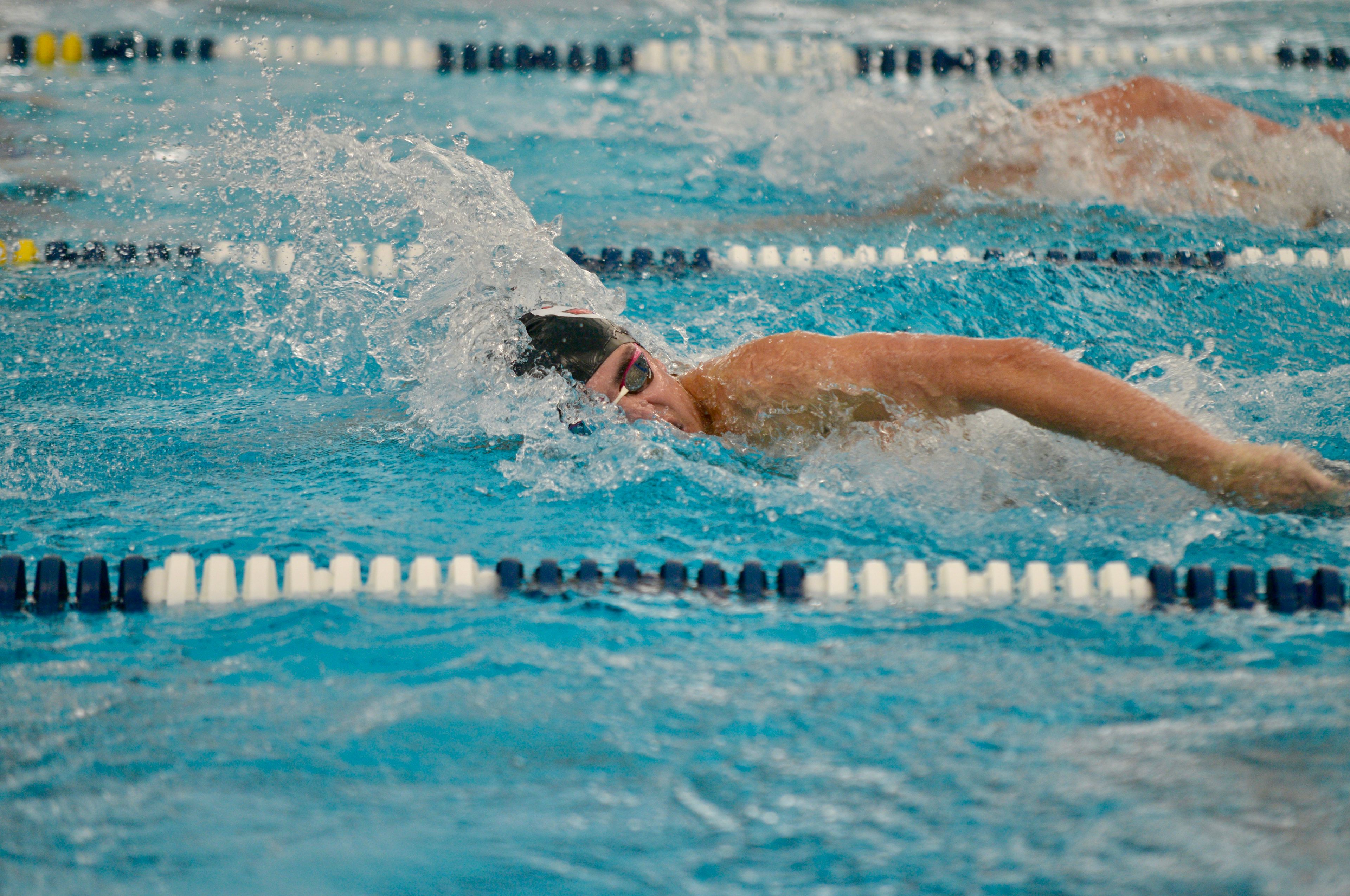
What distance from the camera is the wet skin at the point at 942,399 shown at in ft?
7.27

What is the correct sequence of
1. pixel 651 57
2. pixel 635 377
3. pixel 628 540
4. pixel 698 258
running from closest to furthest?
1. pixel 628 540
2. pixel 635 377
3. pixel 698 258
4. pixel 651 57

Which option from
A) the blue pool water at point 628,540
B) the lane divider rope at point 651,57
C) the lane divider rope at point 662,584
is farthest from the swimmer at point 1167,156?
the lane divider rope at point 662,584

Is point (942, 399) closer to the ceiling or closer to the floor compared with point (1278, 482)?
closer to the ceiling

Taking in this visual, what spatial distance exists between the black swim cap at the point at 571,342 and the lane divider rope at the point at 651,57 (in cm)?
354

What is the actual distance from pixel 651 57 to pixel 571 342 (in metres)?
3.87

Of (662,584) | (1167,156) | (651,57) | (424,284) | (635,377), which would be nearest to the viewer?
(662,584)

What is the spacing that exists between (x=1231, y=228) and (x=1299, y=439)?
1.75 metres

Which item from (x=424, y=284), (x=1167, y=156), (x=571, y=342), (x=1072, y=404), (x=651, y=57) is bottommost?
(x=1072, y=404)

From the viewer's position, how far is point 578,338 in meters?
2.60

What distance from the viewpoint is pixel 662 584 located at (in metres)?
2.15

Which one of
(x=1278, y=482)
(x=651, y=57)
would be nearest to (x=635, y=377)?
(x=1278, y=482)

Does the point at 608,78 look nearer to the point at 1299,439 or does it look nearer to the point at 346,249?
the point at 346,249

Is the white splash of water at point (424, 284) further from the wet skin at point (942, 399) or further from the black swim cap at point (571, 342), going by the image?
the wet skin at point (942, 399)

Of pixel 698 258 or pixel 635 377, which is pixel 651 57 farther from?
pixel 635 377
